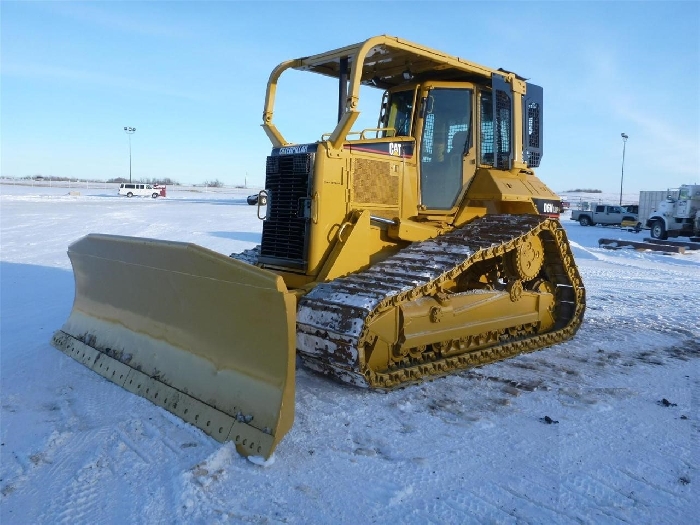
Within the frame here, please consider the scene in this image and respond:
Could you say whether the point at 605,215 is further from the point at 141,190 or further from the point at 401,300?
the point at 141,190

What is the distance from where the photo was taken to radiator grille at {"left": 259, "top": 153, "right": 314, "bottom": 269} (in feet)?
19.0

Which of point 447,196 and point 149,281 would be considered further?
point 447,196

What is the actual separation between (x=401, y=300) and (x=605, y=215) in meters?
37.7

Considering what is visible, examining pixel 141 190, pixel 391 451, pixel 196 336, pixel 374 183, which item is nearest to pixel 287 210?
pixel 374 183

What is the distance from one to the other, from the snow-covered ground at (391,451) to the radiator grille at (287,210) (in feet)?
4.35

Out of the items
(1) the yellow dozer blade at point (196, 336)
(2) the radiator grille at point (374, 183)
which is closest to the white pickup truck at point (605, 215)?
(2) the radiator grille at point (374, 183)

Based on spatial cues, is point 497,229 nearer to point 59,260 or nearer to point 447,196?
point 447,196

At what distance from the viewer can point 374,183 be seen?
20.2 ft

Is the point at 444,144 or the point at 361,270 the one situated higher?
the point at 444,144

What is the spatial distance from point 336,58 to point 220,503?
4.43 m

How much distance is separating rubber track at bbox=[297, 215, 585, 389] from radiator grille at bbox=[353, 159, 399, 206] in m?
0.64

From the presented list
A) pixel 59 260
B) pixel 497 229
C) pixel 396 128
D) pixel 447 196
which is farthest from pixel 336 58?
pixel 59 260

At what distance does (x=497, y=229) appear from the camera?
249 inches

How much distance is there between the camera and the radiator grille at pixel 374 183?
5.99 metres
